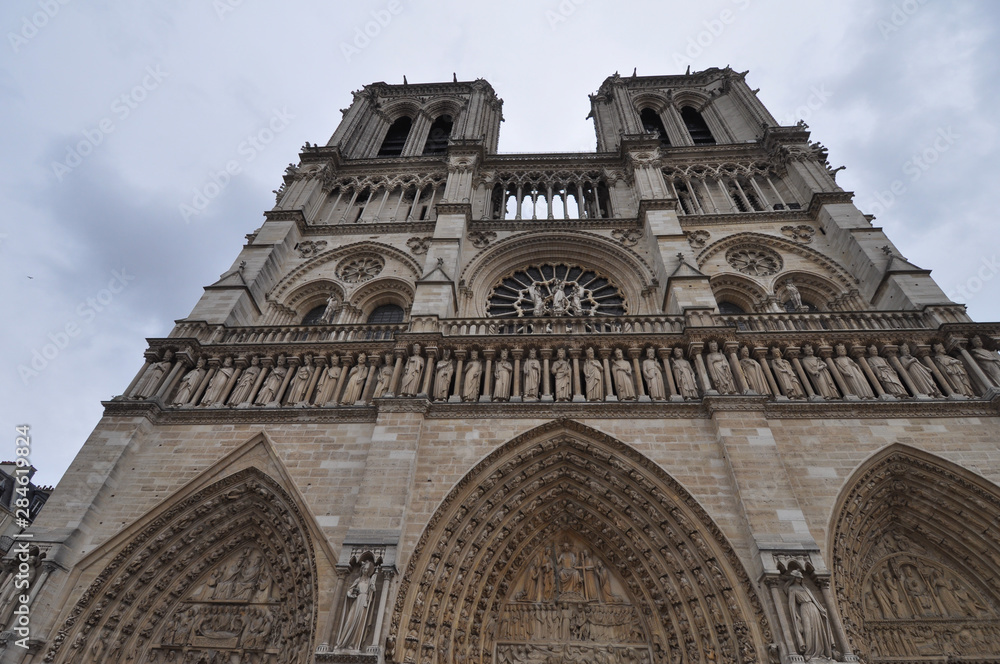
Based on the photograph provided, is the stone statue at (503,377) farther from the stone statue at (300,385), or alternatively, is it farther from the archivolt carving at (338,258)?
the archivolt carving at (338,258)

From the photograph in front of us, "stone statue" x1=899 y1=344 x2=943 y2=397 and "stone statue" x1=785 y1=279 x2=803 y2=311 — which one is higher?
"stone statue" x1=785 y1=279 x2=803 y2=311

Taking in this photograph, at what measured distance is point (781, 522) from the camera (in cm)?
709

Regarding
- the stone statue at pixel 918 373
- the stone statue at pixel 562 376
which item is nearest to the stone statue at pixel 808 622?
the stone statue at pixel 562 376

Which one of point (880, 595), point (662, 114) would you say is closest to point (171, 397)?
point (880, 595)

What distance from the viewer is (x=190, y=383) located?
10.1 metres

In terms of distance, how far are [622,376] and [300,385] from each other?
6084mm

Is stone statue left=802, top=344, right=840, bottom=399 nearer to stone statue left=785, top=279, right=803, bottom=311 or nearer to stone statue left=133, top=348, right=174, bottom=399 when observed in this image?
stone statue left=785, top=279, right=803, bottom=311

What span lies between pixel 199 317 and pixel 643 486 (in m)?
9.90

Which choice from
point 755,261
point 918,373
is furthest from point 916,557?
point 755,261

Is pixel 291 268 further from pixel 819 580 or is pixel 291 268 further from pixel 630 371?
pixel 819 580

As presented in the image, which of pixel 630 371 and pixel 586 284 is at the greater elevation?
pixel 586 284

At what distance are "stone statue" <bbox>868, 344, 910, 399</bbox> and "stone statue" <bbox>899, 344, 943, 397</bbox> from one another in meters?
0.22

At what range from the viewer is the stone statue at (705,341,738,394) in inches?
350

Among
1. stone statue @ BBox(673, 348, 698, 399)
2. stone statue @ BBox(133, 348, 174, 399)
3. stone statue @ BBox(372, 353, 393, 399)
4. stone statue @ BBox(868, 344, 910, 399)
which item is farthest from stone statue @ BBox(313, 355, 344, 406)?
stone statue @ BBox(868, 344, 910, 399)
